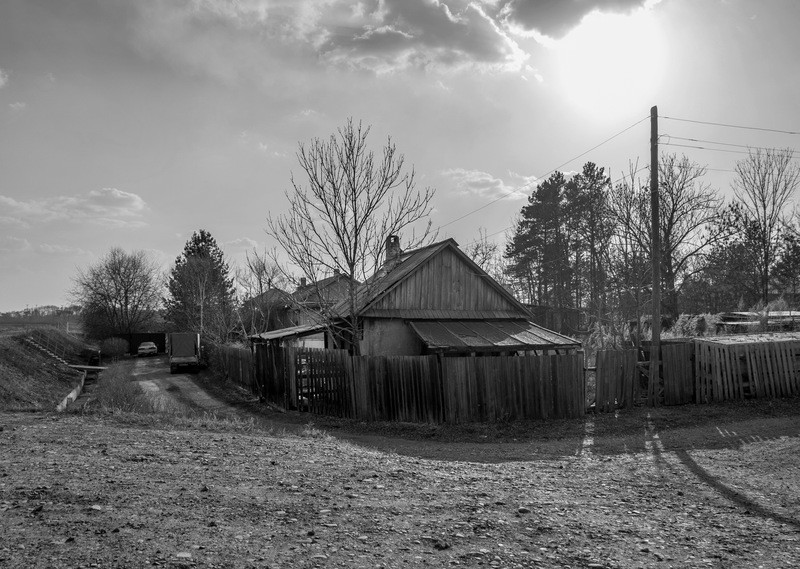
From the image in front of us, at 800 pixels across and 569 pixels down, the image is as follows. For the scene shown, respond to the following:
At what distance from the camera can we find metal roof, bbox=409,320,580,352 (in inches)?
663

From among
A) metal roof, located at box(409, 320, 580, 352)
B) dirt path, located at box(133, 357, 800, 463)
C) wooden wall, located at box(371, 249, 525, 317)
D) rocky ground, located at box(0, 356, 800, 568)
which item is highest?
wooden wall, located at box(371, 249, 525, 317)

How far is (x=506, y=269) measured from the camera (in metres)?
46.2

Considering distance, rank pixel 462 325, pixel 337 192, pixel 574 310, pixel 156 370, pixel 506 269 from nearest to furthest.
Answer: pixel 337 192, pixel 462 325, pixel 156 370, pixel 574 310, pixel 506 269

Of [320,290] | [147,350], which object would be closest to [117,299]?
[147,350]

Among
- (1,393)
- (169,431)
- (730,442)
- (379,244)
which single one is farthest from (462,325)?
(1,393)

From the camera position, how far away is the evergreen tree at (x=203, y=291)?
4331 centimetres

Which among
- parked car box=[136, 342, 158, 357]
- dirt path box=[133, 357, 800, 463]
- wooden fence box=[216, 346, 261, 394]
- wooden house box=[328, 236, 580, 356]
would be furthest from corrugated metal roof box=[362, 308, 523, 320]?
parked car box=[136, 342, 158, 357]

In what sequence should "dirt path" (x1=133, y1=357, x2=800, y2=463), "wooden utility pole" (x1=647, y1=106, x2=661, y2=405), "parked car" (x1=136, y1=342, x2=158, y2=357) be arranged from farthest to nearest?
"parked car" (x1=136, y1=342, x2=158, y2=357) → "wooden utility pole" (x1=647, y1=106, x2=661, y2=405) → "dirt path" (x1=133, y1=357, x2=800, y2=463)

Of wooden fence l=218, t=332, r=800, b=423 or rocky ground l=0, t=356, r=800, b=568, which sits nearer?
rocky ground l=0, t=356, r=800, b=568

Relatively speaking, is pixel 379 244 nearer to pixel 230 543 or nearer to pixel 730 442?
pixel 730 442

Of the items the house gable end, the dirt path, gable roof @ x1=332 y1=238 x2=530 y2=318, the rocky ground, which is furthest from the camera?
the house gable end

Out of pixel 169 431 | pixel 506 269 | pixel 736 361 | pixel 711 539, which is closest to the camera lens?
pixel 711 539

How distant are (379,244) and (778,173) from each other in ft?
113

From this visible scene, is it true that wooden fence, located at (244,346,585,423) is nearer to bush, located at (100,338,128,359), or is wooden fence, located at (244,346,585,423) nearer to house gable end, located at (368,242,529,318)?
house gable end, located at (368,242,529,318)
